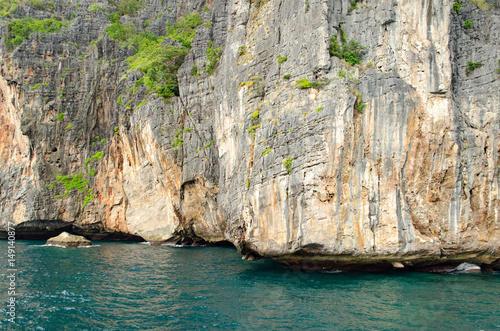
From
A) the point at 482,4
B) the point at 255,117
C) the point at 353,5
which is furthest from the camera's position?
the point at 255,117

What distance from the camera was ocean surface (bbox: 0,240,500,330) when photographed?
1377 centimetres

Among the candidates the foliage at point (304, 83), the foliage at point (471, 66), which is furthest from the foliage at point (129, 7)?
the foliage at point (471, 66)

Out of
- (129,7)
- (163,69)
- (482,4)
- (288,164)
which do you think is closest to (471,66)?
(482,4)

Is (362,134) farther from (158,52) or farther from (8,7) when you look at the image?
(8,7)

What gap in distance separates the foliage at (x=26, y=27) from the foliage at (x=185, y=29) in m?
17.1

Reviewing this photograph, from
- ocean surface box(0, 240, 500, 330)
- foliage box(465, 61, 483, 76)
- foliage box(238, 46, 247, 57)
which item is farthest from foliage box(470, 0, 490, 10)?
ocean surface box(0, 240, 500, 330)

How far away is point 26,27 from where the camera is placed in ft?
171

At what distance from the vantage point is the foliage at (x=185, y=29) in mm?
45803

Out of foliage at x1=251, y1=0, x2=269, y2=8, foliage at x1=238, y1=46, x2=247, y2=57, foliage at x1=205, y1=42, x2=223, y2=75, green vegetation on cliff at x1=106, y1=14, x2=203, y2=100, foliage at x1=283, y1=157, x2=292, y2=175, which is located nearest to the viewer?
foliage at x1=283, y1=157, x2=292, y2=175

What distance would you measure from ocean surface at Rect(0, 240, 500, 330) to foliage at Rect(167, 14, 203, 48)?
30924 mm

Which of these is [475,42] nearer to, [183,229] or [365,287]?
[365,287]

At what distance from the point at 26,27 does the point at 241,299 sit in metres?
54.1

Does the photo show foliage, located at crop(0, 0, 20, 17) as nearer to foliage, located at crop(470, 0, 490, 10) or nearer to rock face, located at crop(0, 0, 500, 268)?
rock face, located at crop(0, 0, 500, 268)

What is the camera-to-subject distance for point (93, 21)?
54.0m
